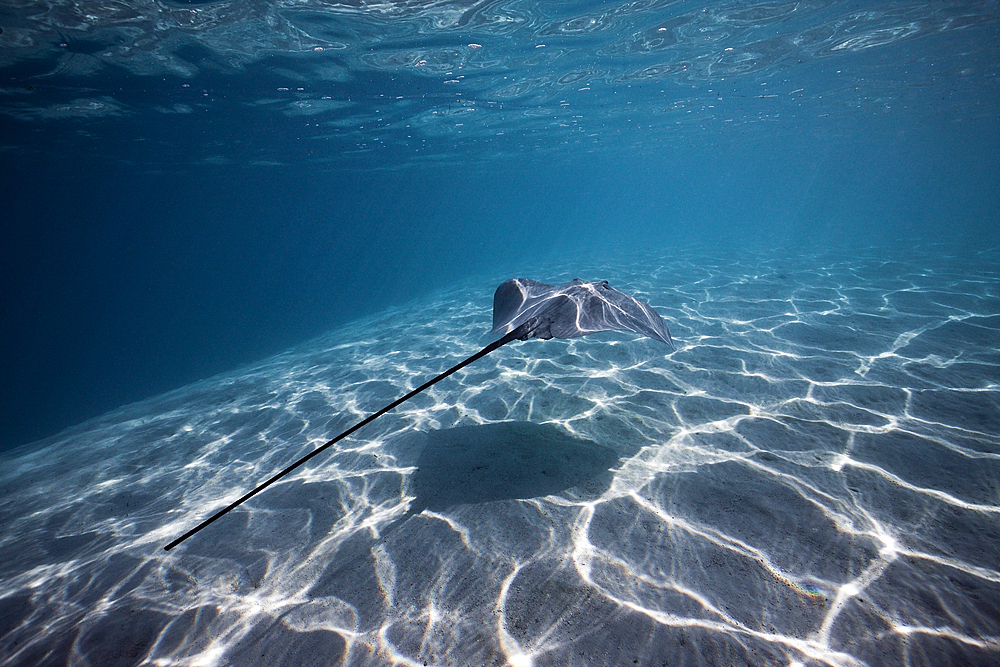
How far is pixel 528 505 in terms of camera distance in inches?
159

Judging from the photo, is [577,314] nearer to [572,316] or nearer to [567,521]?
[572,316]

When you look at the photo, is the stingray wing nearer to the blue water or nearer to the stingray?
the stingray

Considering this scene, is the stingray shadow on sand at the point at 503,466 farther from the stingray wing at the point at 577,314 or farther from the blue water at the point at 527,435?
the stingray wing at the point at 577,314

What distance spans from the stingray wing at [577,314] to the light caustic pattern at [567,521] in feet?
5.68

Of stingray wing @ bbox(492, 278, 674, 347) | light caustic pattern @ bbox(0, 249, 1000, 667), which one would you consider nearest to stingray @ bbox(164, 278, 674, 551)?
stingray wing @ bbox(492, 278, 674, 347)

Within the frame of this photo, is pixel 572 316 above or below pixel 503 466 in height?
above

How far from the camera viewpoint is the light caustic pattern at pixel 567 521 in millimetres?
2701

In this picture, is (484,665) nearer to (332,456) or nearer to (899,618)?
(899,618)

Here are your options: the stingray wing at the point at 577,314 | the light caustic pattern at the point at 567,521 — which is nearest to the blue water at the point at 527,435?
the light caustic pattern at the point at 567,521

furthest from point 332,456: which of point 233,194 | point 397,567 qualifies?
point 233,194

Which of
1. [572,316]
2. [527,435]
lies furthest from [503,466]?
[572,316]

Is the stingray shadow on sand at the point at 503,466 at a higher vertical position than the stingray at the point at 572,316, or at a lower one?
lower

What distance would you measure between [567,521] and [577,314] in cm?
218

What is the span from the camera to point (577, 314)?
13.8 ft
